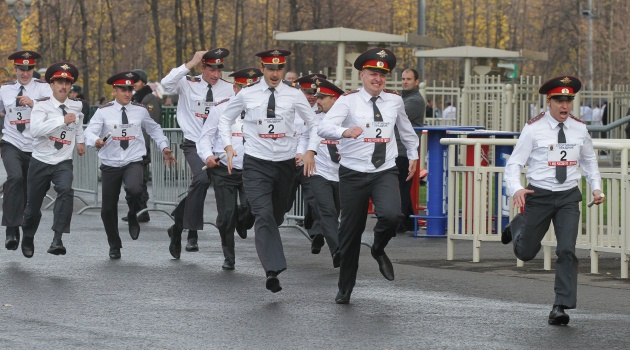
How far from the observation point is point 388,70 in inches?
412

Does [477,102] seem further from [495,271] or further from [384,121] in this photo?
[384,121]

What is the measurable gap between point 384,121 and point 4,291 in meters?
3.07

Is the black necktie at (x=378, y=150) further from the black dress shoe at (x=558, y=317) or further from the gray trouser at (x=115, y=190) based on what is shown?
the gray trouser at (x=115, y=190)

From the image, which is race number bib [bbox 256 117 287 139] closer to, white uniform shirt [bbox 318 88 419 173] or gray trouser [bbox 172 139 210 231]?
white uniform shirt [bbox 318 88 419 173]

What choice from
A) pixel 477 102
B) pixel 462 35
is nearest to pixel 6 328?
pixel 477 102

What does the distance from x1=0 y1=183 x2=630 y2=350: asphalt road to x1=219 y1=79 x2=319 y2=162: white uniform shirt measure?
105 cm

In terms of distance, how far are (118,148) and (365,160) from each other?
13.1ft

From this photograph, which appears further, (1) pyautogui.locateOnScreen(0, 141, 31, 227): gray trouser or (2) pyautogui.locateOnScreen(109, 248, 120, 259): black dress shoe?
(1) pyautogui.locateOnScreen(0, 141, 31, 227): gray trouser

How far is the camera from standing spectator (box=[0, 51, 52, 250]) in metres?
14.0

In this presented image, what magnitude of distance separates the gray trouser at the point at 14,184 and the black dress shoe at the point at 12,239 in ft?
0.24

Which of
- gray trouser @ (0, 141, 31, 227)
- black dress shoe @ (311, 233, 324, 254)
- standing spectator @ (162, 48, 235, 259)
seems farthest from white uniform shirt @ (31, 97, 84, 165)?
black dress shoe @ (311, 233, 324, 254)

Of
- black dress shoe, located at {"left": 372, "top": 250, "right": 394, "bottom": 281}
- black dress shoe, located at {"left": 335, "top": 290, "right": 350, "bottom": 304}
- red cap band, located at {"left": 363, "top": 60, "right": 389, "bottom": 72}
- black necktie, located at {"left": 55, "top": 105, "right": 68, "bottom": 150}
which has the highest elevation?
red cap band, located at {"left": 363, "top": 60, "right": 389, "bottom": 72}

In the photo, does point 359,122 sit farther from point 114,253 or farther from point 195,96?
point 195,96

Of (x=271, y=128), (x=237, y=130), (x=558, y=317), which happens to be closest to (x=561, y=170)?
(x=558, y=317)
